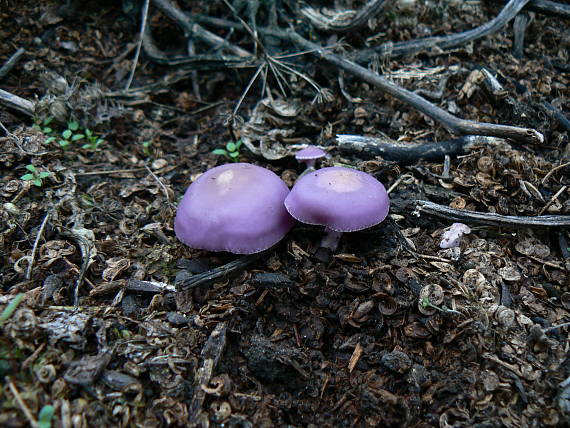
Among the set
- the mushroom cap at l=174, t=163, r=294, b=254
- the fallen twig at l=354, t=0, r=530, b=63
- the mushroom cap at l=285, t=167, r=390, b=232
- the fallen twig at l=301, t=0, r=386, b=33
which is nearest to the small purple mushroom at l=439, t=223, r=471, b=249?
the mushroom cap at l=285, t=167, r=390, b=232

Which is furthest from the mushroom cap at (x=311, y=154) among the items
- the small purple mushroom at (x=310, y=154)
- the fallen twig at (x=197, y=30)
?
the fallen twig at (x=197, y=30)

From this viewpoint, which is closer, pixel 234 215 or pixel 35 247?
pixel 234 215

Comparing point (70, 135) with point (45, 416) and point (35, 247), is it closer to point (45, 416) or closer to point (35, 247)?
point (35, 247)

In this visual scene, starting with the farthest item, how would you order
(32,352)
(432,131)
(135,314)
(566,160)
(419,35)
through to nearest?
(419,35), (432,131), (566,160), (135,314), (32,352)

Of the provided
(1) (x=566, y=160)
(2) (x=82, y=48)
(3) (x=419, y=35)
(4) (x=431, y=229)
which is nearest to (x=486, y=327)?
(4) (x=431, y=229)

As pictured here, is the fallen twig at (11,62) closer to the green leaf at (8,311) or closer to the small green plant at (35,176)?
the small green plant at (35,176)

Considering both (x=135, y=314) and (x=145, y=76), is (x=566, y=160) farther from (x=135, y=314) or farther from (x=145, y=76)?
(x=145, y=76)

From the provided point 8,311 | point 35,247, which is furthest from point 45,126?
point 8,311
